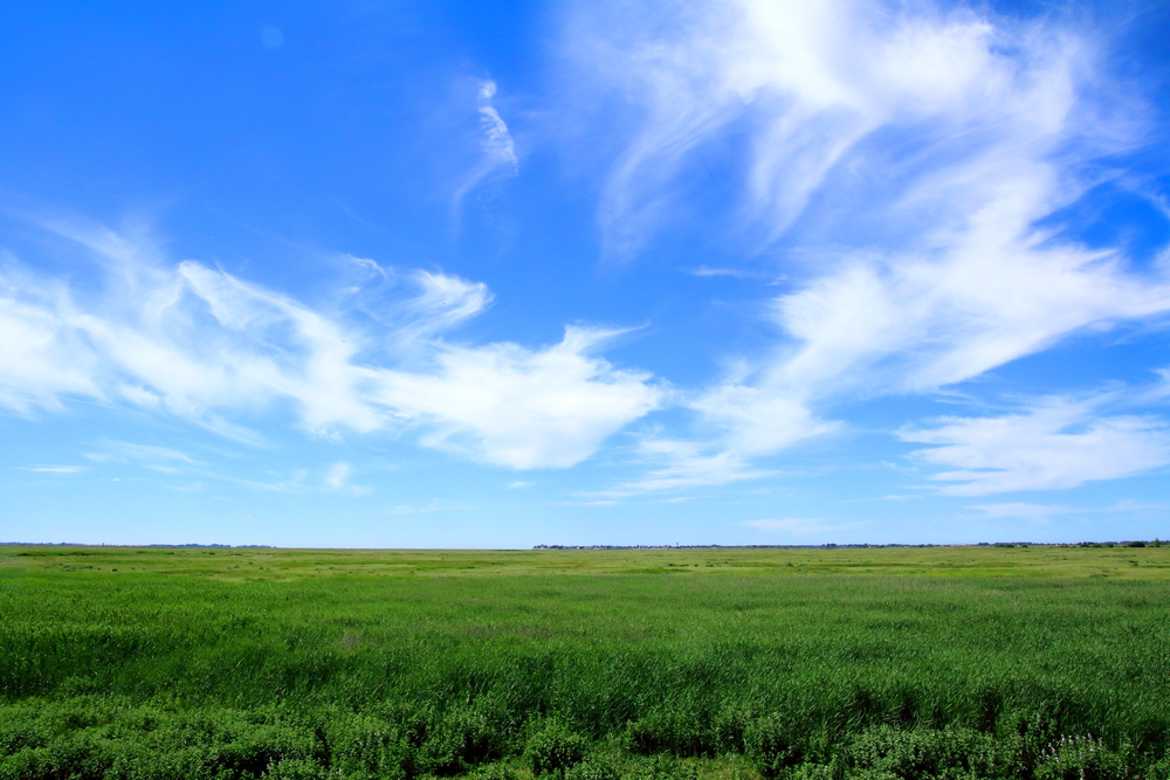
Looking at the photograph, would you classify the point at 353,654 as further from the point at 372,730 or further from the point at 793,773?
the point at 793,773

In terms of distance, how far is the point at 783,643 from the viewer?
17875 millimetres

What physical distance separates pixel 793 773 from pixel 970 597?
2813 centimetres

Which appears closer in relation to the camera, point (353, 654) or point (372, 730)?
point (372, 730)

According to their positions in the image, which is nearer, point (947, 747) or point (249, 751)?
point (249, 751)

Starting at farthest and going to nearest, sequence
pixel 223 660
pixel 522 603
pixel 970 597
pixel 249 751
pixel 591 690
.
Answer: pixel 970 597, pixel 522 603, pixel 223 660, pixel 591 690, pixel 249 751

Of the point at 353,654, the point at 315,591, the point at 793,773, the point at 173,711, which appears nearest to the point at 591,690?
the point at 793,773

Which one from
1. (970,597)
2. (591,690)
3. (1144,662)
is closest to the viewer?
(591,690)

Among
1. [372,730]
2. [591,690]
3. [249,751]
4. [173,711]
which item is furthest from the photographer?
[591,690]

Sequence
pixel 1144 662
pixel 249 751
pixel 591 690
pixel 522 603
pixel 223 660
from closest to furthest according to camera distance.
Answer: pixel 249 751
pixel 591 690
pixel 223 660
pixel 1144 662
pixel 522 603

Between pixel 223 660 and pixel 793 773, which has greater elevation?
pixel 223 660

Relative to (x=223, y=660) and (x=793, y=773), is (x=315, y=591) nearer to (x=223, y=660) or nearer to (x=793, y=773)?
(x=223, y=660)

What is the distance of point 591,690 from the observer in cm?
1336

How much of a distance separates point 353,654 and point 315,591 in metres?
20.1

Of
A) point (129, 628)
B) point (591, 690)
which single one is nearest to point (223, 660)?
point (129, 628)
